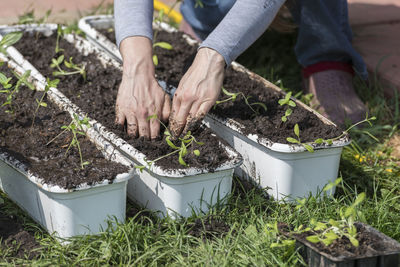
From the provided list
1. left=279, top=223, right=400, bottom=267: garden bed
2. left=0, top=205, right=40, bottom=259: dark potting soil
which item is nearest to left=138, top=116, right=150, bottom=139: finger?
left=0, top=205, right=40, bottom=259: dark potting soil

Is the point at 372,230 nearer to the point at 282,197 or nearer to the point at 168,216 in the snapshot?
the point at 282,197

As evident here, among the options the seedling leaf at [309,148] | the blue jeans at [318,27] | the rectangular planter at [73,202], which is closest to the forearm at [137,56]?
the rectangular planter at [73,202]

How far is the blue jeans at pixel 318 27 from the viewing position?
287 cm

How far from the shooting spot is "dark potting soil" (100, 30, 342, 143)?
2232 mm

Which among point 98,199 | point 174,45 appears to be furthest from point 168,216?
point 174,45

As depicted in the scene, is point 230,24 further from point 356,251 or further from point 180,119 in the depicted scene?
point 356,251

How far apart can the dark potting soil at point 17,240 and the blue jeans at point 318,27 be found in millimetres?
1415

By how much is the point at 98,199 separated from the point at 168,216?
9.3 inches

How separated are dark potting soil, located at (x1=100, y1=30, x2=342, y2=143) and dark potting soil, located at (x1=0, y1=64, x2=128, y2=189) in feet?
1.73

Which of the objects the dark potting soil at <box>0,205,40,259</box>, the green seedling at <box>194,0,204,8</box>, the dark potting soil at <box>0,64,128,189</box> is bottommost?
the dark potting soil at <box>0,205,40,259</box>

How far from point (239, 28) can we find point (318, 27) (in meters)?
0.85

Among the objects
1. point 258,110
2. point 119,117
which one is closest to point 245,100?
point 258,110

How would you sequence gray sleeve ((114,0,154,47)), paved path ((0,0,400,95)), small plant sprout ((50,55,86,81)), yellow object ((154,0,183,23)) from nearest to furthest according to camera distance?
gray sleeve ((114,0,154,47)), small plant sprout ((50,55,86,81)), paved path ((0,0,400,95)), yellow object ((154,0,183,23))

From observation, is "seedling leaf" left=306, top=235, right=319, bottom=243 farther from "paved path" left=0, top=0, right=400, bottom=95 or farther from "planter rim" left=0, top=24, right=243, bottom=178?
"paved path" left=0, top=0, right=400, bottom=95
